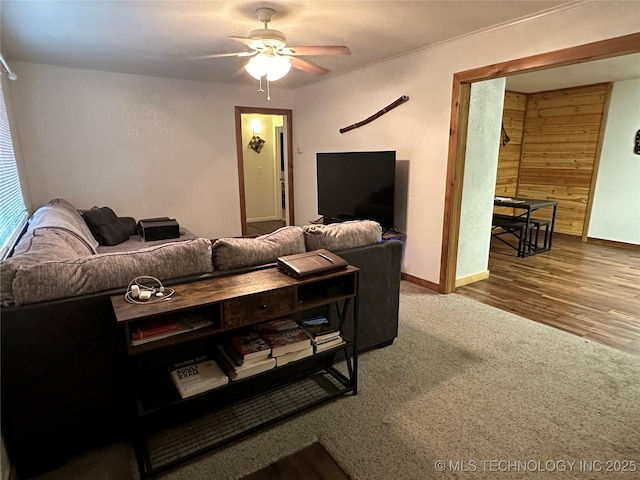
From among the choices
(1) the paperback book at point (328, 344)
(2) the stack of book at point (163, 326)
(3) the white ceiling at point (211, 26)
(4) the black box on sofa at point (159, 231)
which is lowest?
(1) the paperback book at point (328, 344)

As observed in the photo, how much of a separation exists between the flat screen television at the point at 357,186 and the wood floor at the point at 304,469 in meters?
2.74

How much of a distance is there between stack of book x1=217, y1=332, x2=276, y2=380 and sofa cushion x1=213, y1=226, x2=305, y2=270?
0.41 meters

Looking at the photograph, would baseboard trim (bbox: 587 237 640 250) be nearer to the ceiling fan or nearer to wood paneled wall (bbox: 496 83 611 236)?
wood paneled wall (bbox: 496 83 611 236)

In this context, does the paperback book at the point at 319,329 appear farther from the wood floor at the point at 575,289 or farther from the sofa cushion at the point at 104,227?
the sofa cushion at the point at 104,227

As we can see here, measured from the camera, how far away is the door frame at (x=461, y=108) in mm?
2441

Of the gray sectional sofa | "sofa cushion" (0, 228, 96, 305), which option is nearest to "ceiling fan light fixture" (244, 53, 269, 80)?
the gray sectional sofa

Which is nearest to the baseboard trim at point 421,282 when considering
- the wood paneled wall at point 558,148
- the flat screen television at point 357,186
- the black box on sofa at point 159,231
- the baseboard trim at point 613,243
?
the flat screen television at point 357,186

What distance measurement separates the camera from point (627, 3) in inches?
87.6

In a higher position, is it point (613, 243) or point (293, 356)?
point (293, 356)

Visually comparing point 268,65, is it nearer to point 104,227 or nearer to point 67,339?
point 67,339

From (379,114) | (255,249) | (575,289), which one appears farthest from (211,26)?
(575,289)

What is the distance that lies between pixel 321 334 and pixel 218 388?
0.62 meters

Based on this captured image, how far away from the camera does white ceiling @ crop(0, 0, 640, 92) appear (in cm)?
246

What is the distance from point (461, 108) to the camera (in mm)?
3344
